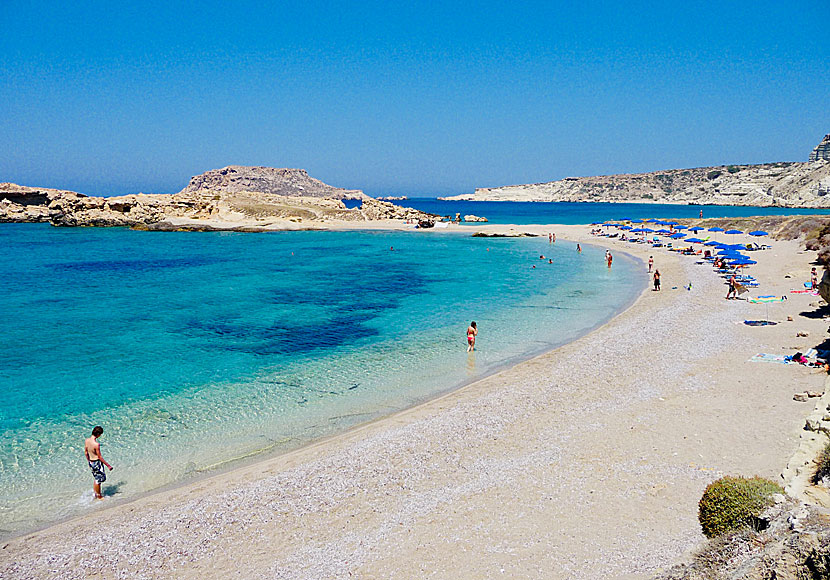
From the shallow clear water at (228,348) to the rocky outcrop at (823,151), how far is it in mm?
128209

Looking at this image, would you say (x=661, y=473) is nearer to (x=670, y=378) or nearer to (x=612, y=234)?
(x=670, y=378)

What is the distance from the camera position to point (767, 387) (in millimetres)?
12367

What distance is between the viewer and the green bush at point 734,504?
199 inches

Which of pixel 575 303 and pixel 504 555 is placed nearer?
pixel 504 555

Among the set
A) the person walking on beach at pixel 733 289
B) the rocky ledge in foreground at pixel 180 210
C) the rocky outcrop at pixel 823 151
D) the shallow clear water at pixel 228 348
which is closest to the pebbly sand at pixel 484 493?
the shallow clear water at pixel 228 348

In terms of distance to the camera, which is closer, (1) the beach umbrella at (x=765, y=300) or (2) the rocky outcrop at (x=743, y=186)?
(1) the beach umbrella at (x=765, y=300)

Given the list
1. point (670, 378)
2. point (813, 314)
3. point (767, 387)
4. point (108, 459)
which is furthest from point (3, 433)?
point (813, 314)

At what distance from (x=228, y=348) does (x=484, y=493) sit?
507 inches

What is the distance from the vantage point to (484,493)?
8.48m

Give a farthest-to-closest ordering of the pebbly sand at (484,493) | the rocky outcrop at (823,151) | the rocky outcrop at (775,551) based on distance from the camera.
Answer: the rocky outcrop at (823,151) → the pebbly sand at (484,493) → the rocky outcrop at (775,551)

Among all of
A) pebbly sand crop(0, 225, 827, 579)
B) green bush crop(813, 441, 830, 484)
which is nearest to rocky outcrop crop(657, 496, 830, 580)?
green bush crop(813, 441, 830, 484)

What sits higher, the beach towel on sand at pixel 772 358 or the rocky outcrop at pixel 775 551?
the rocky outcrop at pixel 775 551

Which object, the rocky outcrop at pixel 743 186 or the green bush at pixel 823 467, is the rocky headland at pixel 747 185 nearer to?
the rocky outcrop at pixel 743 186

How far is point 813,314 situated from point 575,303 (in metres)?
9.31
